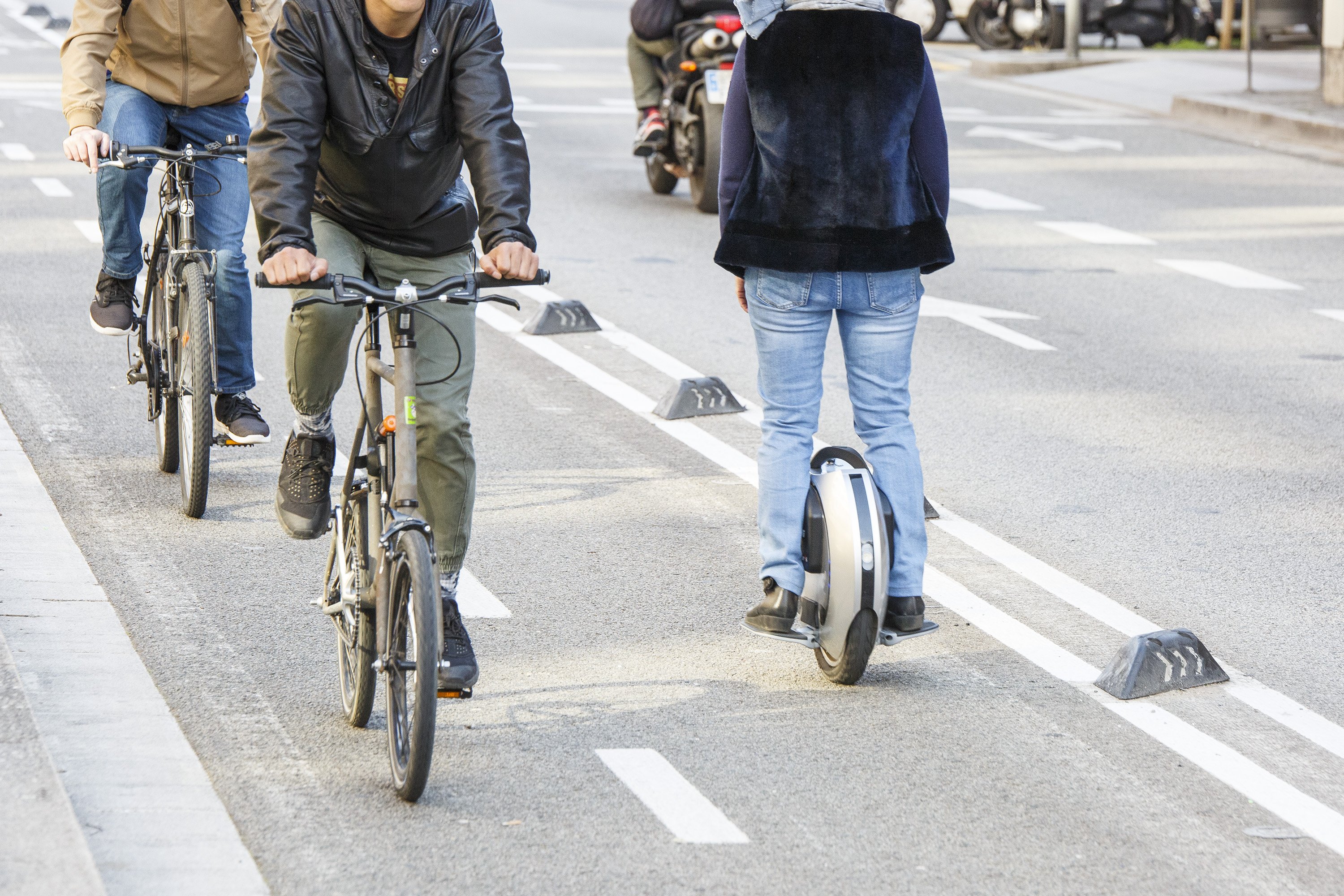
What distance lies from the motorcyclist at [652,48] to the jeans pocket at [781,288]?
28.1 ft

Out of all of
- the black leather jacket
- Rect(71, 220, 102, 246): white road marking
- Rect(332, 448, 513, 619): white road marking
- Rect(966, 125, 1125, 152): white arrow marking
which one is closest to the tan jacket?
Rect(332, 448, 513, 619): white road marking

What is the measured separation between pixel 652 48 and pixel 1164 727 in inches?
380

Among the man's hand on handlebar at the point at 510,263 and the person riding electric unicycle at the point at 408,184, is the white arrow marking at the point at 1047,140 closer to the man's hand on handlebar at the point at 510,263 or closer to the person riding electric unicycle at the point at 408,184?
the person riding electric unicycle at the point at 408,184

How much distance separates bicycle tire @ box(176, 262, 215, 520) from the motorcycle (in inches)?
266

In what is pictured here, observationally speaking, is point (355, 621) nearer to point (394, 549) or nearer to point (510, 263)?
point (394, 549)

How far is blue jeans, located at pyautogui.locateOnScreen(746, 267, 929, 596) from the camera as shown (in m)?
4.98

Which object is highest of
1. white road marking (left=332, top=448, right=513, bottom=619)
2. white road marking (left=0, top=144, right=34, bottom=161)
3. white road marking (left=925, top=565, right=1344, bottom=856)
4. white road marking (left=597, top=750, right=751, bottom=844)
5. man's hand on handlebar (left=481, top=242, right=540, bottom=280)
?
man's hand on handlebar (left=481, top=242, right=540, bottom=280)

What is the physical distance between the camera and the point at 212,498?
22.3 ft

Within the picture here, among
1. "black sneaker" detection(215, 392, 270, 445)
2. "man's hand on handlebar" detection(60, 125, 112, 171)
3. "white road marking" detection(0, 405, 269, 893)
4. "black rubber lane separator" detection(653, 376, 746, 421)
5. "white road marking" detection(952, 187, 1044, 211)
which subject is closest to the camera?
"white road marking" detection(0, 405, 269, 893)

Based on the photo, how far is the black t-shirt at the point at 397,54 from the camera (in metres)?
4.51

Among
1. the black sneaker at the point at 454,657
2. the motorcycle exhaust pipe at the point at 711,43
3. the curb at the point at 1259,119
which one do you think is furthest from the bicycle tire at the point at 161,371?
the curb at the point at 1259,119

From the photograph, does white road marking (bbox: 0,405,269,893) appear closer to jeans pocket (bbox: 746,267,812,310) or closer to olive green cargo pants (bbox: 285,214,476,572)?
olive green cargo pants (bbox: 285,214,476,572)

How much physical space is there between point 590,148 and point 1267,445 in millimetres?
10145

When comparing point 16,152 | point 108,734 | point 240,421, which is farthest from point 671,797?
point 16,152
